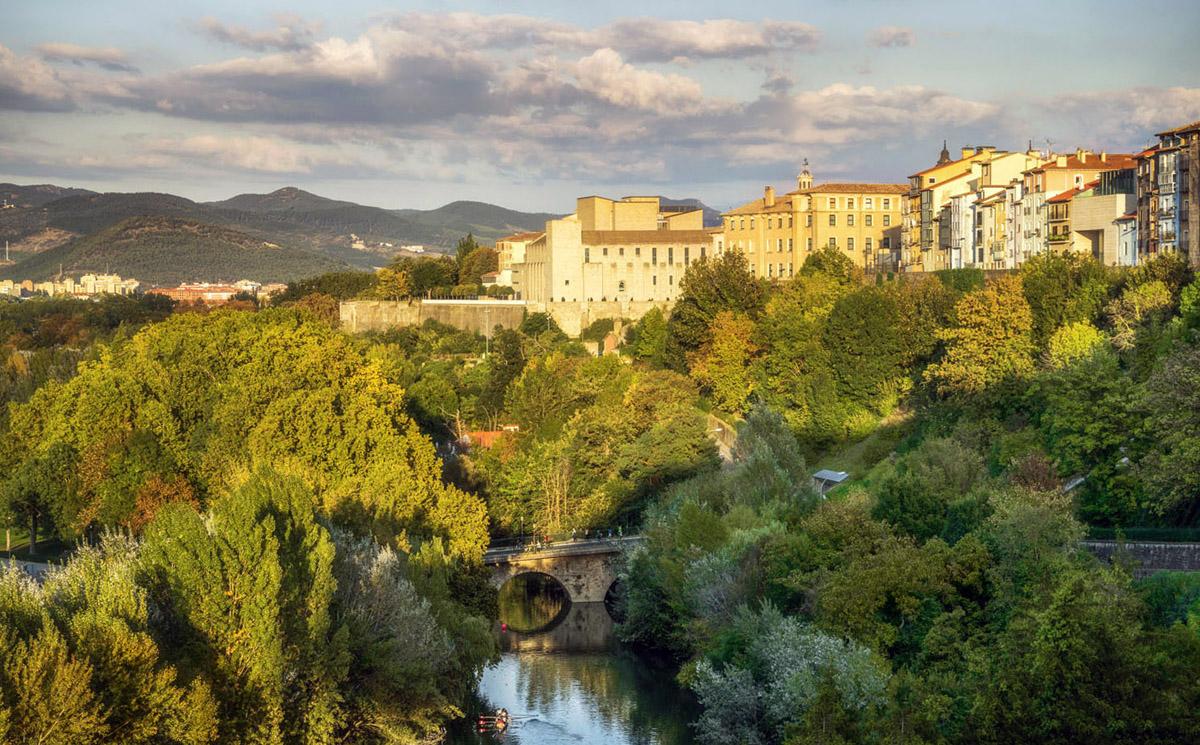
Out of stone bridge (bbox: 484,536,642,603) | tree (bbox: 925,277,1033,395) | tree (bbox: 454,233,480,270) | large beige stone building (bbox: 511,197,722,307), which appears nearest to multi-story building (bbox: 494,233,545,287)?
tree (bbox: 454,233,480,270)

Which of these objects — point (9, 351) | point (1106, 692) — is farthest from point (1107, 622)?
point (9, 351)

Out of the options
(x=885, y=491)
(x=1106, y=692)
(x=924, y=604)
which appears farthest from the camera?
(x=885, y=491)

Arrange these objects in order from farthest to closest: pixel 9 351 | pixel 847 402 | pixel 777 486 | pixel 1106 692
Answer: pixel 9 351, pixel 847 402, pixel 777 486, pixel 1106 692

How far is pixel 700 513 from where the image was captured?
1630 inches

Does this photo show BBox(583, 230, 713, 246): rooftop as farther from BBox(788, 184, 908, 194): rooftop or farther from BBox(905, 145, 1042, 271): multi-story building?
BBox(905, 145, 1042, 271): multi-story building

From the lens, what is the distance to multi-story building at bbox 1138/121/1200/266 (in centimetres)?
5844

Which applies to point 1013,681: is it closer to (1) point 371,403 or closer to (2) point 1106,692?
(2) point 1106,692

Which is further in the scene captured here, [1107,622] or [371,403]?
[371,403]

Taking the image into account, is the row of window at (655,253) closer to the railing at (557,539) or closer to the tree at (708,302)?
the tree at (708,302)

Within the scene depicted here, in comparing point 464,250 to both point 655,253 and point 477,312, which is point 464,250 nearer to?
point 477,312

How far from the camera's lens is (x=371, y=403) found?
47.9 metres

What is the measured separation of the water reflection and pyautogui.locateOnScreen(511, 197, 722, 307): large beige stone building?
51.5 meters

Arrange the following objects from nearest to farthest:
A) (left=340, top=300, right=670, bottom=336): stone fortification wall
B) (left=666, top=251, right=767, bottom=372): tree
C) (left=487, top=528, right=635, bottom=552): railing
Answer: (left=487, top=528, right=635, bottom=552): railing, (left=666, top=251, right=767, bottom=372): tree, (left=340, top=300, right=670, bottom=336): stone fortification wall

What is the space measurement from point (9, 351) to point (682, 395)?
53809 millimetres
